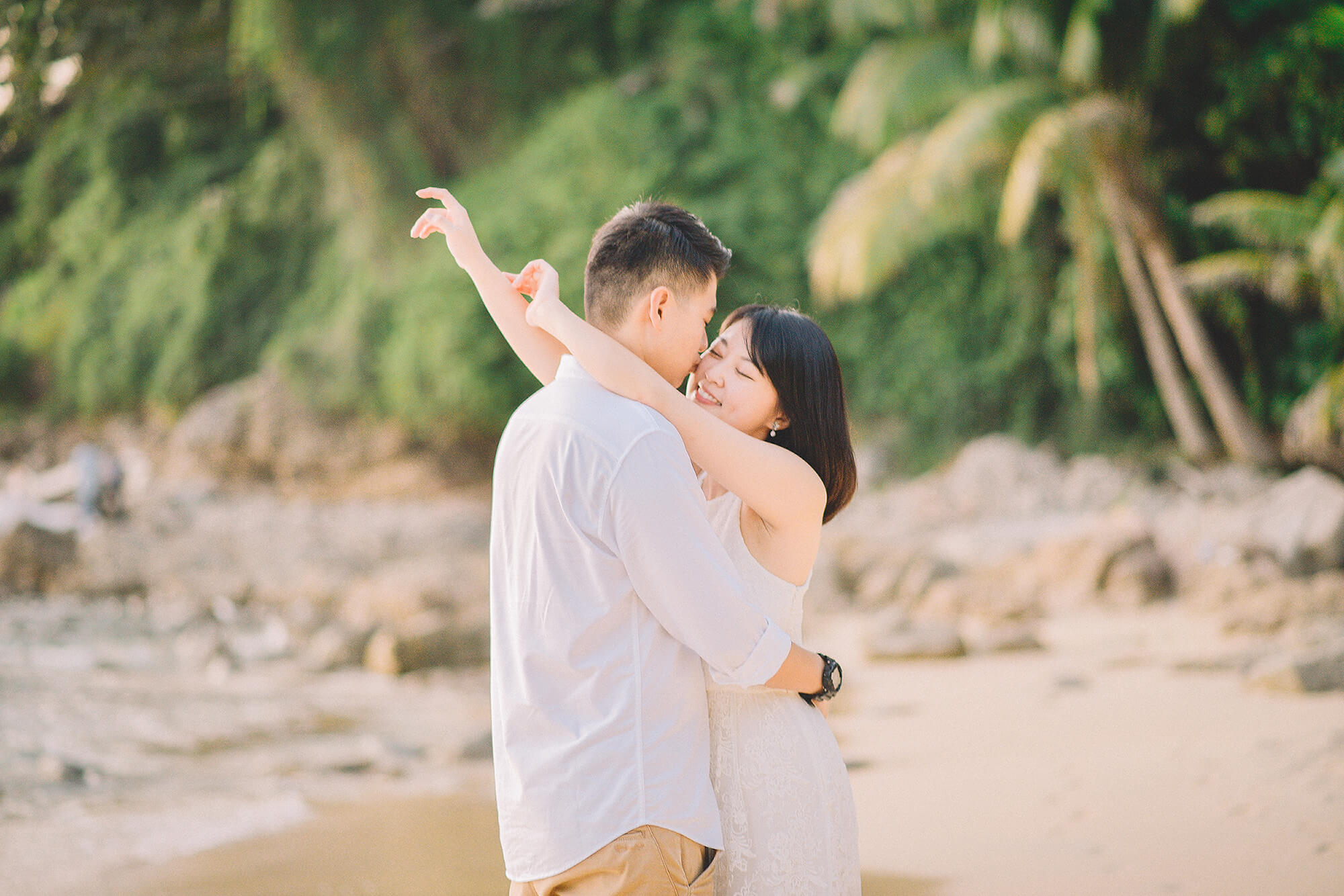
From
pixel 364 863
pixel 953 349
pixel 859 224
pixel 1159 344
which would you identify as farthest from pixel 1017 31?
pixel 364 863

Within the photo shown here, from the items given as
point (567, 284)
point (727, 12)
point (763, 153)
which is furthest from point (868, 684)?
point (727, 12)

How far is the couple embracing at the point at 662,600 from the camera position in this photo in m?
1.63

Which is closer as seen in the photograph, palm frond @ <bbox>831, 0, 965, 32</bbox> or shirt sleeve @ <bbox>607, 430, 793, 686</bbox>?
shirt sleeve @ <bbox>607, 430, 793, 686</bbox>

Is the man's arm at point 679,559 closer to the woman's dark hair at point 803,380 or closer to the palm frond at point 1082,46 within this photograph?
the woman's dark hair at point 803,380

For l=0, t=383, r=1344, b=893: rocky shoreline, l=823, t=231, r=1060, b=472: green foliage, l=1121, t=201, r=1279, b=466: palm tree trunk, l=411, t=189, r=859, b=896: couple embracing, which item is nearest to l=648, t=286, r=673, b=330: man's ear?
l=411, t=189, r=859, b=896: couple embracing

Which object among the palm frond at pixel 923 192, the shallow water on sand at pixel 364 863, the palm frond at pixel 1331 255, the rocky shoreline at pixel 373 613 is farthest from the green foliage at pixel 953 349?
the shallow water on sand at pixel 364 863

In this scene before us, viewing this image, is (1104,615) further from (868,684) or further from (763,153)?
(763,153)

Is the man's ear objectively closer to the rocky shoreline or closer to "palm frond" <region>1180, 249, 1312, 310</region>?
the rocky shoreline

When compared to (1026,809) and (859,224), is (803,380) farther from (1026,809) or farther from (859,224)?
(859,224)

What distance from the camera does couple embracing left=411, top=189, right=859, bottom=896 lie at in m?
1.63

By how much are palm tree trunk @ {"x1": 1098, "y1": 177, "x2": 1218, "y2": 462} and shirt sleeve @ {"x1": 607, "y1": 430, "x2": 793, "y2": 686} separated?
36.5 feet

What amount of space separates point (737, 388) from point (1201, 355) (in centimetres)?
1060

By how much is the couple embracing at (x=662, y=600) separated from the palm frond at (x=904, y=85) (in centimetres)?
1143

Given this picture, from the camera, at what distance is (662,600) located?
163 centimetres
